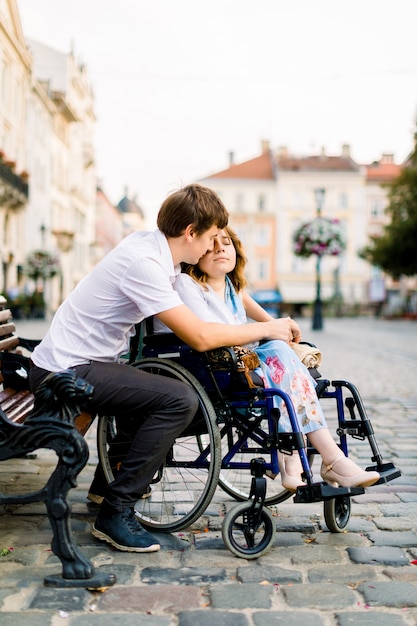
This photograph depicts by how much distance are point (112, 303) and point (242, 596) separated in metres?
1.33

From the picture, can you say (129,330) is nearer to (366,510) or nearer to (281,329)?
(281,329)

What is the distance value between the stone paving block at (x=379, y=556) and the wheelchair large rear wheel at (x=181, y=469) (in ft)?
2.10

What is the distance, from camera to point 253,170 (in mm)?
86000

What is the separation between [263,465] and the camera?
3.55 metres

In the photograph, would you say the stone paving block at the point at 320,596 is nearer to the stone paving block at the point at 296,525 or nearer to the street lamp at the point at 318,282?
the stone paving block at the point at 296,525

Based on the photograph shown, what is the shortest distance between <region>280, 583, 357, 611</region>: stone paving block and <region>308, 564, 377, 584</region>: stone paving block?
0.20 feet

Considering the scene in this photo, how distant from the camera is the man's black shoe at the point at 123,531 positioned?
3.53 m

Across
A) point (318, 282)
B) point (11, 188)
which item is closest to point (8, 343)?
point (318, 282)

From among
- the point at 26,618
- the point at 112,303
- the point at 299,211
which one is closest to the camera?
the point at 26,618

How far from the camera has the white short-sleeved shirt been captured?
3.56 m

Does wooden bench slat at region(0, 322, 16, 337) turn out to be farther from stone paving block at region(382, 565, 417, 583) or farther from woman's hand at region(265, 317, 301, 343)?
stone paving block at region(382, 565, 417, 583)

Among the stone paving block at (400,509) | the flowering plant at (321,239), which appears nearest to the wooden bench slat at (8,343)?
the stone paving block at (400,509)

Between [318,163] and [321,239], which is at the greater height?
[318,163]

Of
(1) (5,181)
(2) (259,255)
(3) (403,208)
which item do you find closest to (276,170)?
(2) (259,255)
